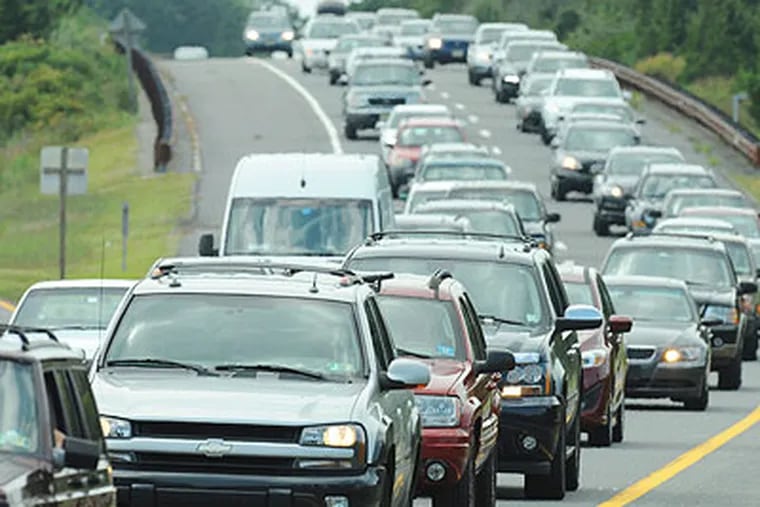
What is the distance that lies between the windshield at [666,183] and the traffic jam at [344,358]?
606 inches

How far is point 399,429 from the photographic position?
14406 mm

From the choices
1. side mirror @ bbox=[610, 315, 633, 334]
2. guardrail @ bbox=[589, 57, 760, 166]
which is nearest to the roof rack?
side mirror @ bbox=[610, 315, 633, 334]

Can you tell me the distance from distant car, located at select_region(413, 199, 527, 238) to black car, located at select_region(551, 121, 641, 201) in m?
21.7

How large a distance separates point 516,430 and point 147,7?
528 feet

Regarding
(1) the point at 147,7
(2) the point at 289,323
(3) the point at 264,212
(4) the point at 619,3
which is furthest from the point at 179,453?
(1) the point at 147,7

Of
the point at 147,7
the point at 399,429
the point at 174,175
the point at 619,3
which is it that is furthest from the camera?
the point at 147,7

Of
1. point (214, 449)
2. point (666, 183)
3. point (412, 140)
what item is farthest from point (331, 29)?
point (214, 449)

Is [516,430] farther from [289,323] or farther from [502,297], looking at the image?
[289,323]

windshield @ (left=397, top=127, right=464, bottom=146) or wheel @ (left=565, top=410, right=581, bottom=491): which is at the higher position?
wheel @ (left=565, top=410, right=581, bottom=491)

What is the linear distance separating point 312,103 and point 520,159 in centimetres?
1491

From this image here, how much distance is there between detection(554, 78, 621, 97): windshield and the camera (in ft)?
233

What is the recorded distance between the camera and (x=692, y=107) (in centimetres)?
7850

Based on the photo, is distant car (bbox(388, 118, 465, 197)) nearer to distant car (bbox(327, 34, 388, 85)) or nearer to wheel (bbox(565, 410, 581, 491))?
distant car (bbox(327, 34, 388, 85))

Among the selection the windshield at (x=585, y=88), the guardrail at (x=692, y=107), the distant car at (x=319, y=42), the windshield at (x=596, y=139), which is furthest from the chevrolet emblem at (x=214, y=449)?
the distant car at (x=319, y=42)
